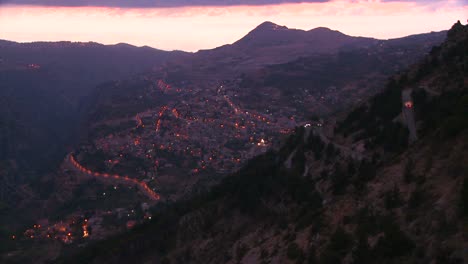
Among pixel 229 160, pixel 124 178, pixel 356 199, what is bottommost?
pixel 124 178

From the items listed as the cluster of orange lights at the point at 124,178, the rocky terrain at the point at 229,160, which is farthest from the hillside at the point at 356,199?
the cluster of orange lights at the point at 124,178

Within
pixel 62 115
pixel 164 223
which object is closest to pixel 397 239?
pixel 164 223

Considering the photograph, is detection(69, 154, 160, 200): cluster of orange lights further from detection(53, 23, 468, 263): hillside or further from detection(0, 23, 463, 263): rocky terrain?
detection(53, 23, 468, 263): hillside

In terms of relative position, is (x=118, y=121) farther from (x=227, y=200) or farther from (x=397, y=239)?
(x=397, y=239)

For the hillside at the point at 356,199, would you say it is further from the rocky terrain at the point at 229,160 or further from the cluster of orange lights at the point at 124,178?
the cluster of orange lights at the point at 124,178

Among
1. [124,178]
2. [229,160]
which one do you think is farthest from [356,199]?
[124,178]

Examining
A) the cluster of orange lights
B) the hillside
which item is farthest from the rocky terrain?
the cluster of orange lights

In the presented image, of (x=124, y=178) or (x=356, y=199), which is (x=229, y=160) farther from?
(x=356, y=199)

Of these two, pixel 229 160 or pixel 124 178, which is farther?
pixel 229 160
